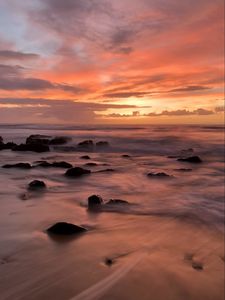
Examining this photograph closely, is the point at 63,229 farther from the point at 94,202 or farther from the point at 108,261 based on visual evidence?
the point at 94,202

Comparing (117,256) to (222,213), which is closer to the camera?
(117,256)

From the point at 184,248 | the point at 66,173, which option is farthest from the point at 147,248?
the point at 66,173

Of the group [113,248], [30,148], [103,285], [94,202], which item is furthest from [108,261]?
[30,148]

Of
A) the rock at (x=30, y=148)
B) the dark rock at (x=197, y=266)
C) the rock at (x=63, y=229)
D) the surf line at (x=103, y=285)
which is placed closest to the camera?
the surf line at (x=103, y=285)

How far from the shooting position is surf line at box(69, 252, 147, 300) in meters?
3.74

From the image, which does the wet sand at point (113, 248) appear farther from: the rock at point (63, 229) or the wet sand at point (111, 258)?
the rock at point (63, 229)

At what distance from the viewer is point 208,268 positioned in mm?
4902

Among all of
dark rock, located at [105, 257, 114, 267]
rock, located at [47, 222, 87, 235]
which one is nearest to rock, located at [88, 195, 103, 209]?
rock, located at [47, 222, 87, 235]

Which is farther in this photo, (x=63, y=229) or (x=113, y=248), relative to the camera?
(x=63, y=229)

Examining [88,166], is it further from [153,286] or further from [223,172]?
[153,286]

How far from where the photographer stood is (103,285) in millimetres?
3994

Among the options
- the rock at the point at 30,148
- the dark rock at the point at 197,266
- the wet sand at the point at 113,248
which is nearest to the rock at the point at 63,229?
the wet sand at the point at 113,248

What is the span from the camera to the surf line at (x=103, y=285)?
3743 millimetres

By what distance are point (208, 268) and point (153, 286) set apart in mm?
1165
